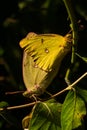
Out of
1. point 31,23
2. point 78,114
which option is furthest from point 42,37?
point 31,23

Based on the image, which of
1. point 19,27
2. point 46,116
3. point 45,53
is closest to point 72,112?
point 46,116

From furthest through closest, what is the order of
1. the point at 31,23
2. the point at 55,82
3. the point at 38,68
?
1. the point at 31,23
2. the point at 55,82
3. the point at 38,68

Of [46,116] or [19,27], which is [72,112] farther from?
[19,27]

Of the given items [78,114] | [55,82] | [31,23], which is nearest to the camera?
[78,114]

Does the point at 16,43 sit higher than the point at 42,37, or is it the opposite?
the point at 42,37

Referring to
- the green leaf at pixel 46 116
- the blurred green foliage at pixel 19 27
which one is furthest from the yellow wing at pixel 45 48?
the blurred green foliage at pixel 19 27

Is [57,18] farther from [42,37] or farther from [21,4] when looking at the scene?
[42,37]

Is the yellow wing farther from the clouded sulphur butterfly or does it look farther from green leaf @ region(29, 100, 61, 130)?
green leaf @ region(29, 100, 61, 130)
